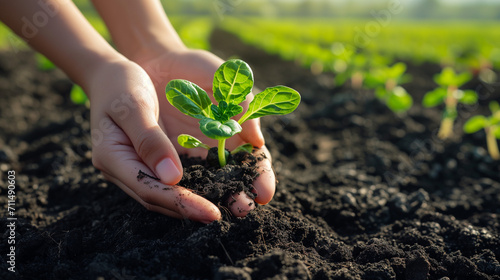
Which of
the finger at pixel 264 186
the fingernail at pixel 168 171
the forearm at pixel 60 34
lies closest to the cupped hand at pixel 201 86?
the finger at pixel 264 186

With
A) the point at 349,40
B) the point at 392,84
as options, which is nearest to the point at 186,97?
the point at 392,84

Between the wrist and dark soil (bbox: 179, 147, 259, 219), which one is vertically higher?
the wrist

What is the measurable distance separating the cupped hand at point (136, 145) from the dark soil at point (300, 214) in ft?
0.41

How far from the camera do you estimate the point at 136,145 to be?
1.79m

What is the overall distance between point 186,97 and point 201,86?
46 centimetres

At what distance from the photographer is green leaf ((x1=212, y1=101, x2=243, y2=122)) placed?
1.93 m

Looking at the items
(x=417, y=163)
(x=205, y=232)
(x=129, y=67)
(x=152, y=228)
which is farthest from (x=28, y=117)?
(x=417, y=163)

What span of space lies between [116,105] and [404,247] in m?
1.63

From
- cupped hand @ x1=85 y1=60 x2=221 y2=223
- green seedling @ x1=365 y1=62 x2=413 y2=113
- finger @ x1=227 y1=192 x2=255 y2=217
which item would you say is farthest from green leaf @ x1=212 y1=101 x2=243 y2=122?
green seedling @ x1=365 y1=62 x2=413 y2=113

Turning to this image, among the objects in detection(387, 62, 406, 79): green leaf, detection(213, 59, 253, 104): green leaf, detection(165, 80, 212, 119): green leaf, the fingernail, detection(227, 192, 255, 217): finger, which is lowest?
the fingernail

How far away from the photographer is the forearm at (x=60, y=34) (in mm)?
2205

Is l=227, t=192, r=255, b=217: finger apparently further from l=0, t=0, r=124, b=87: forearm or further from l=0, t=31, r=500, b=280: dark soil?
l=0, t=0, r=124, b=87: forearm

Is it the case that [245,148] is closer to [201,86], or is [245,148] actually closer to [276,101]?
[276,101]

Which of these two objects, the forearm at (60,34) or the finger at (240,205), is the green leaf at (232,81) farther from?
the forearm at (60,34)
